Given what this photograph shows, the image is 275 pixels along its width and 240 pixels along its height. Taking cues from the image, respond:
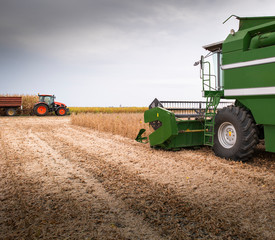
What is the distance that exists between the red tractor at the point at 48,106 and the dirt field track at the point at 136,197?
17.8 meters

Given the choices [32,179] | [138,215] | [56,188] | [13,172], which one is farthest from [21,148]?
[138,215]

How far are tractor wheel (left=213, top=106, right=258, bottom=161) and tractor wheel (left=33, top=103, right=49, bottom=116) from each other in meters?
19.9

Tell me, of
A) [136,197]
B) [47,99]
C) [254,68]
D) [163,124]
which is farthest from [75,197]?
[47,99]

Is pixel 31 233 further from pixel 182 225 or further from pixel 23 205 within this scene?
pixel 182 225

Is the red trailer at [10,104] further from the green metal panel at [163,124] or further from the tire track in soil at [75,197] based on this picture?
the green metal panel at [163,124]

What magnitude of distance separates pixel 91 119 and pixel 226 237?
11362mm

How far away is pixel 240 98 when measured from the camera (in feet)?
17.9

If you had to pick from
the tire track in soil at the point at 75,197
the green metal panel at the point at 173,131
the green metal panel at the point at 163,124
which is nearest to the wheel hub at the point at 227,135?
the green metal panel at the point at 173,131

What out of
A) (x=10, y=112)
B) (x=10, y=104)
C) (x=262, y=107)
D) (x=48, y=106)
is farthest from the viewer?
(x=10, y=112)

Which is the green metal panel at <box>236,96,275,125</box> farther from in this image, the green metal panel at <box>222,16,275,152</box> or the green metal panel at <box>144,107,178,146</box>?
the green metal panel at <box>144,107,178,146</box>

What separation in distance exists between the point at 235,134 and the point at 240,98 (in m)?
0.80

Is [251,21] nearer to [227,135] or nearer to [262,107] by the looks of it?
[262,107]

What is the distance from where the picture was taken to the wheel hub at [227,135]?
557 cm

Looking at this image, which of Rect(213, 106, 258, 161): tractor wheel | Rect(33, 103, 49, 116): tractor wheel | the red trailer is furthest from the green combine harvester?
the red trailer
